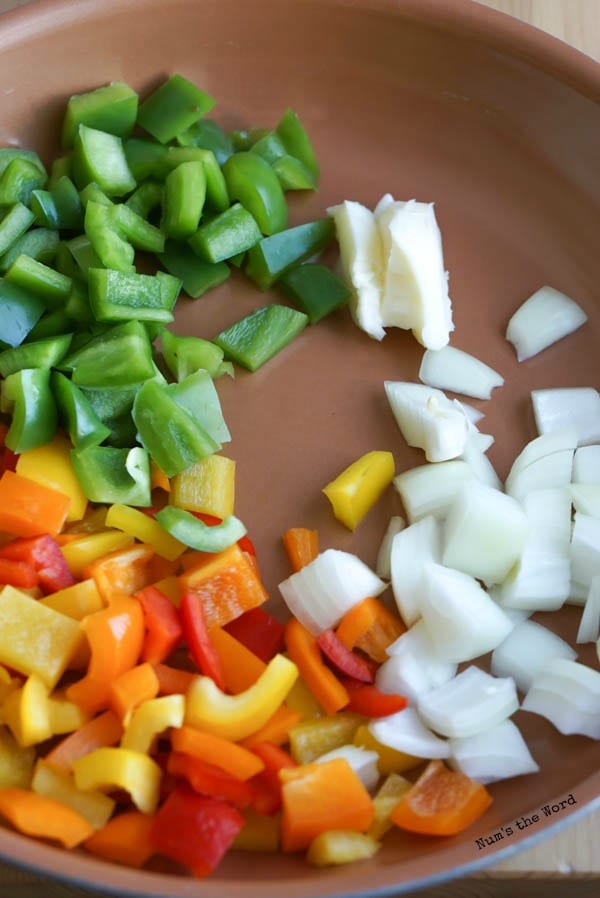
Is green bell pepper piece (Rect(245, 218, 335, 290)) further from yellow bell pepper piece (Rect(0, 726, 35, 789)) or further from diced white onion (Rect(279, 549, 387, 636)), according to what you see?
yellow bell pepper piece (Rect(0, 726, 35, 789))

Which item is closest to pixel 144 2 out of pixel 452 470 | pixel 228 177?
pixel 228 177

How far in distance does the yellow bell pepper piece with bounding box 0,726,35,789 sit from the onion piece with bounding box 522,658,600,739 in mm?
779

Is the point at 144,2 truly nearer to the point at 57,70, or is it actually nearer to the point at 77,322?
the point at 57,70

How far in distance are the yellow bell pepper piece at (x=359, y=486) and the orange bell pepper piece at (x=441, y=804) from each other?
0.47 m

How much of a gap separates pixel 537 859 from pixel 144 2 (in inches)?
66.4

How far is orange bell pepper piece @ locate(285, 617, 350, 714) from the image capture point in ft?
5.17

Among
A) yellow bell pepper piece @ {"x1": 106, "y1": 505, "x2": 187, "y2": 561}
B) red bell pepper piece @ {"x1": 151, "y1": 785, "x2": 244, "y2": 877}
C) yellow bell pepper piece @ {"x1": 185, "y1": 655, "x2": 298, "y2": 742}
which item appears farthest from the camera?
yellow bell pepper piece @ {"x1": 106, "y1": 505, "x2": 187, "y2": 561}

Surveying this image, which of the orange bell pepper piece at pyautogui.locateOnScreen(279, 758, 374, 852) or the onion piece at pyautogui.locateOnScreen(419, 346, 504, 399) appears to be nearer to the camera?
the orange bell pepper piece at pyautogui.locateOnScreen(279, 758, 374, 852)

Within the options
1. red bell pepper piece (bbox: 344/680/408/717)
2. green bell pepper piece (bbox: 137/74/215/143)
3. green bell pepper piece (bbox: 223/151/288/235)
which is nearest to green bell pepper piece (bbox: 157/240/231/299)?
green bell pepper piece (bbox: 223/151/288/235)

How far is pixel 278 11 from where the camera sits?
2.01 meters

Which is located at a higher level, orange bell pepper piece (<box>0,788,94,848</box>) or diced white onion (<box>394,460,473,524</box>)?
diced white onion (<box>394,460,473,524</box>)

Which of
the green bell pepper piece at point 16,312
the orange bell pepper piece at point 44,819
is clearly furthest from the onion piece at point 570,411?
the orange bell pepper piece at point 44,819

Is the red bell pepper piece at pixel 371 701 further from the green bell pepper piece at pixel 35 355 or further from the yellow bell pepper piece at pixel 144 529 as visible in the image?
the green bell pepper piece at pixel 35 355

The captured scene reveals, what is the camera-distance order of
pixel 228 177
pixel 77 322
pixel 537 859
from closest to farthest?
pixel 537 859
pixel 77 322
pixel 228 177
